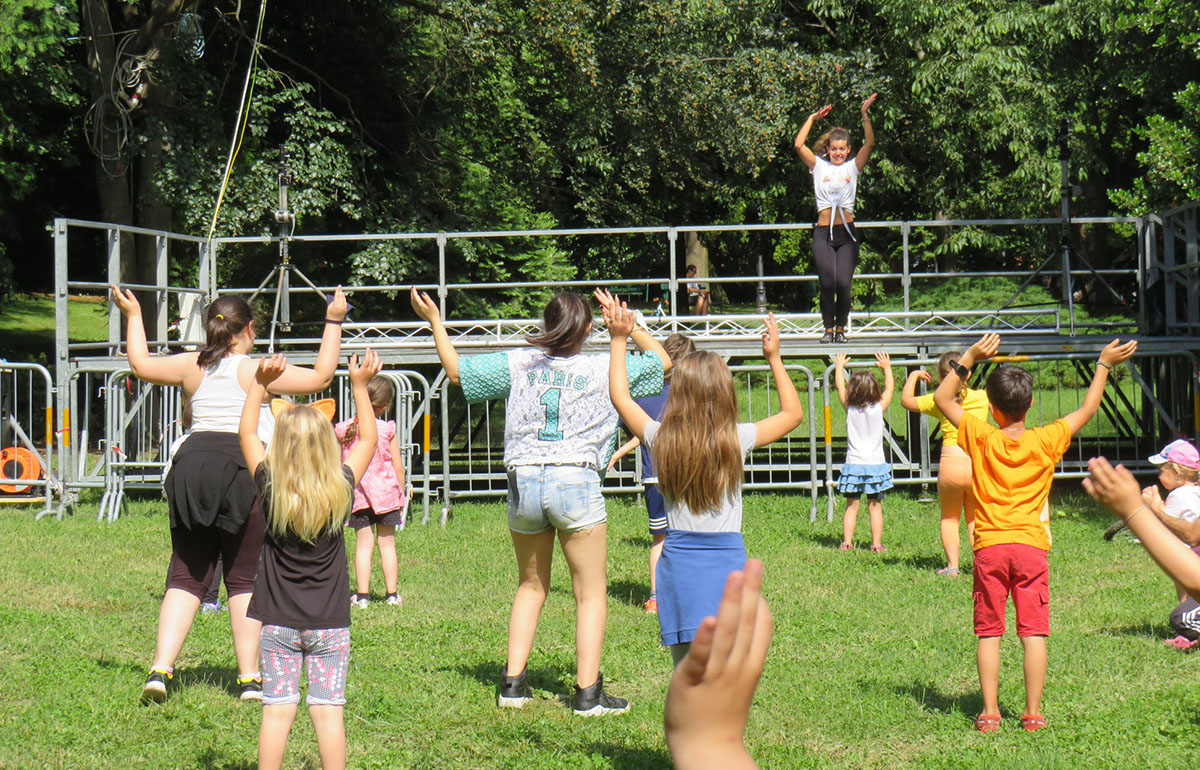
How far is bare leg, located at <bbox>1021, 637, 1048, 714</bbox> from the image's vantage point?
5.71 meters

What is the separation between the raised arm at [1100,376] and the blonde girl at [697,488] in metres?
1.42

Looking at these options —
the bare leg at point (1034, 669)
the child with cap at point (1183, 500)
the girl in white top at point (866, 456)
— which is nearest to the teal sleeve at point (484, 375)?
the bare leg at point (1034, 669)

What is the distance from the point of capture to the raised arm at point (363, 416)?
5.07 metres

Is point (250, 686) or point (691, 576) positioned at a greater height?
point (691, 576)

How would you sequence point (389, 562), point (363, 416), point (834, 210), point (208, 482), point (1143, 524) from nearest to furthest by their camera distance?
1. point (1143, 524)
2. point (363, 416)
3. point (208, 482)
4. point (389, 562)
5. point (834, 210)

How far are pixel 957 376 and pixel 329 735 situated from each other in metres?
3.14

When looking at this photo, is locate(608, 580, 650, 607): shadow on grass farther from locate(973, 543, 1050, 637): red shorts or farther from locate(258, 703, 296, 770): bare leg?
locate(258, 703, 296, 770): bare leg

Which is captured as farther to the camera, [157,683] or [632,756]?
[157,683]

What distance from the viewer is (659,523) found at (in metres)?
8.13

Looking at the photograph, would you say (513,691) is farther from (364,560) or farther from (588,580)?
(364,560)

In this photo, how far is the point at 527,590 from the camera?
600 cm

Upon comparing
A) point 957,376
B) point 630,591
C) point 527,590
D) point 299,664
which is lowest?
point 630,591

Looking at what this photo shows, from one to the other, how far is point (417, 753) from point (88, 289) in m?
10.3

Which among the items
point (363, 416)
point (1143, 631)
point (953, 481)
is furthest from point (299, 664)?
point (953, 481)
